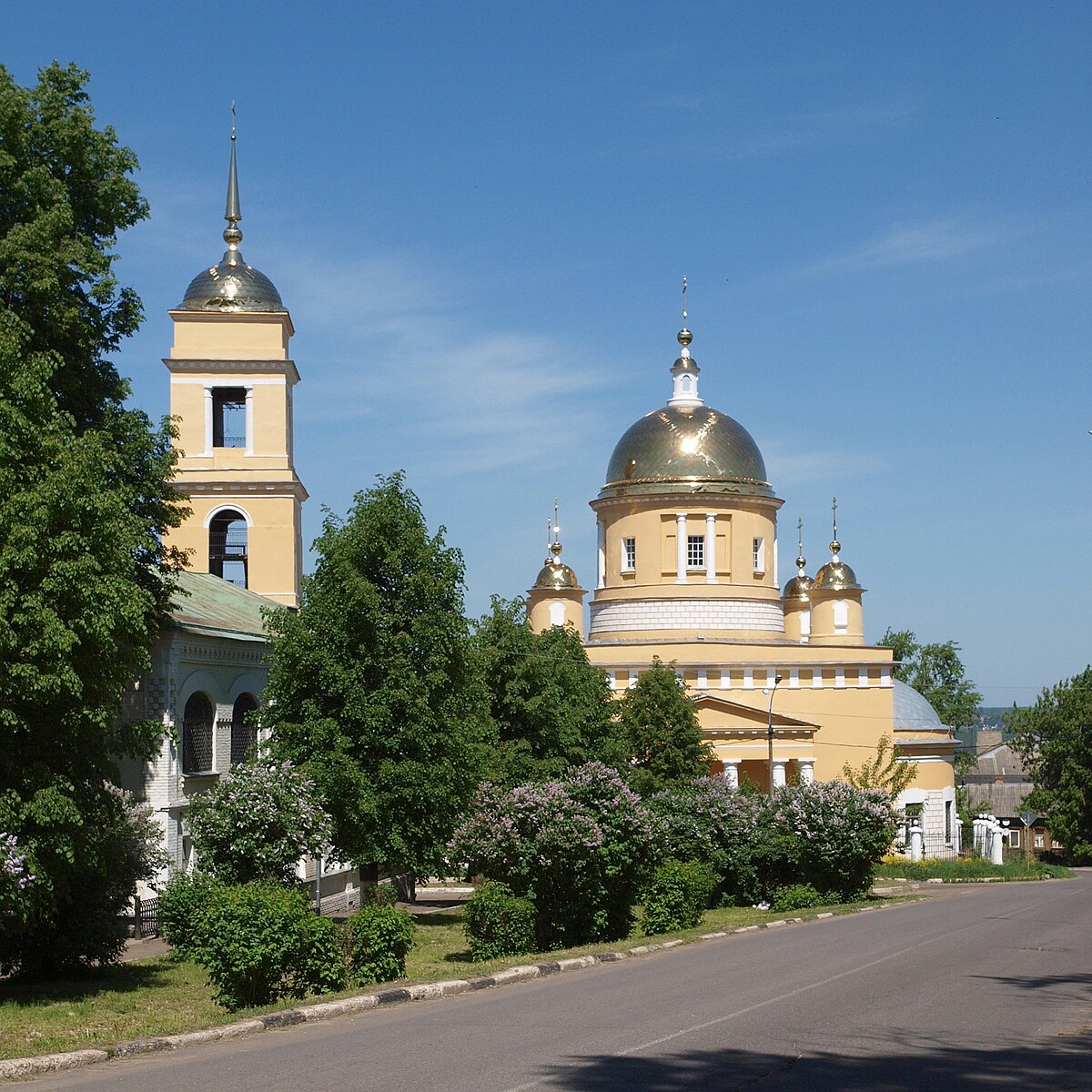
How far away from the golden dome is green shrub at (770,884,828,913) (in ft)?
95.4

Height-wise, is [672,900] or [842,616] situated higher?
[842,616]

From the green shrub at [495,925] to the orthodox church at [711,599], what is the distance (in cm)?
3576

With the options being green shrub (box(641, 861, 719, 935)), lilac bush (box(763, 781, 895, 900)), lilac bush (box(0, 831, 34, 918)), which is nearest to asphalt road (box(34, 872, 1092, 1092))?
lilac bush (box(0, 831, 34, 918))

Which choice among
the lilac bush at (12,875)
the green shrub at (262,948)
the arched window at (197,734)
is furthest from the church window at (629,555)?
the lilac bush at (12,875)

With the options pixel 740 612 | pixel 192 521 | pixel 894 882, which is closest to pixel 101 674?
pixel 192 521

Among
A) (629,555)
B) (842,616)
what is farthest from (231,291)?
(842,616)

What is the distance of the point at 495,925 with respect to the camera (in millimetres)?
22094

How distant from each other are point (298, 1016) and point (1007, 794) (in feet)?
278

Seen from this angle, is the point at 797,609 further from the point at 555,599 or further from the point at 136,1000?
the point at 136,1000

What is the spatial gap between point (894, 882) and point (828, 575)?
2132 centimetres

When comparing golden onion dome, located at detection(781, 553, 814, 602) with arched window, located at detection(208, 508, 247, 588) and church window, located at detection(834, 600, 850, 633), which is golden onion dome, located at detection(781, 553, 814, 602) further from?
arched window, located at detection(208, 508, 247, 588)

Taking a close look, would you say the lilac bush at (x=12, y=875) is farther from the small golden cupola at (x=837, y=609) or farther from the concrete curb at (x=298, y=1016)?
the small golden cupola at (x=837, y=609)

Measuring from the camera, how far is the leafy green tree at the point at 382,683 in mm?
26422

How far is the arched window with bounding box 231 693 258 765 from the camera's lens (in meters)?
32.1
